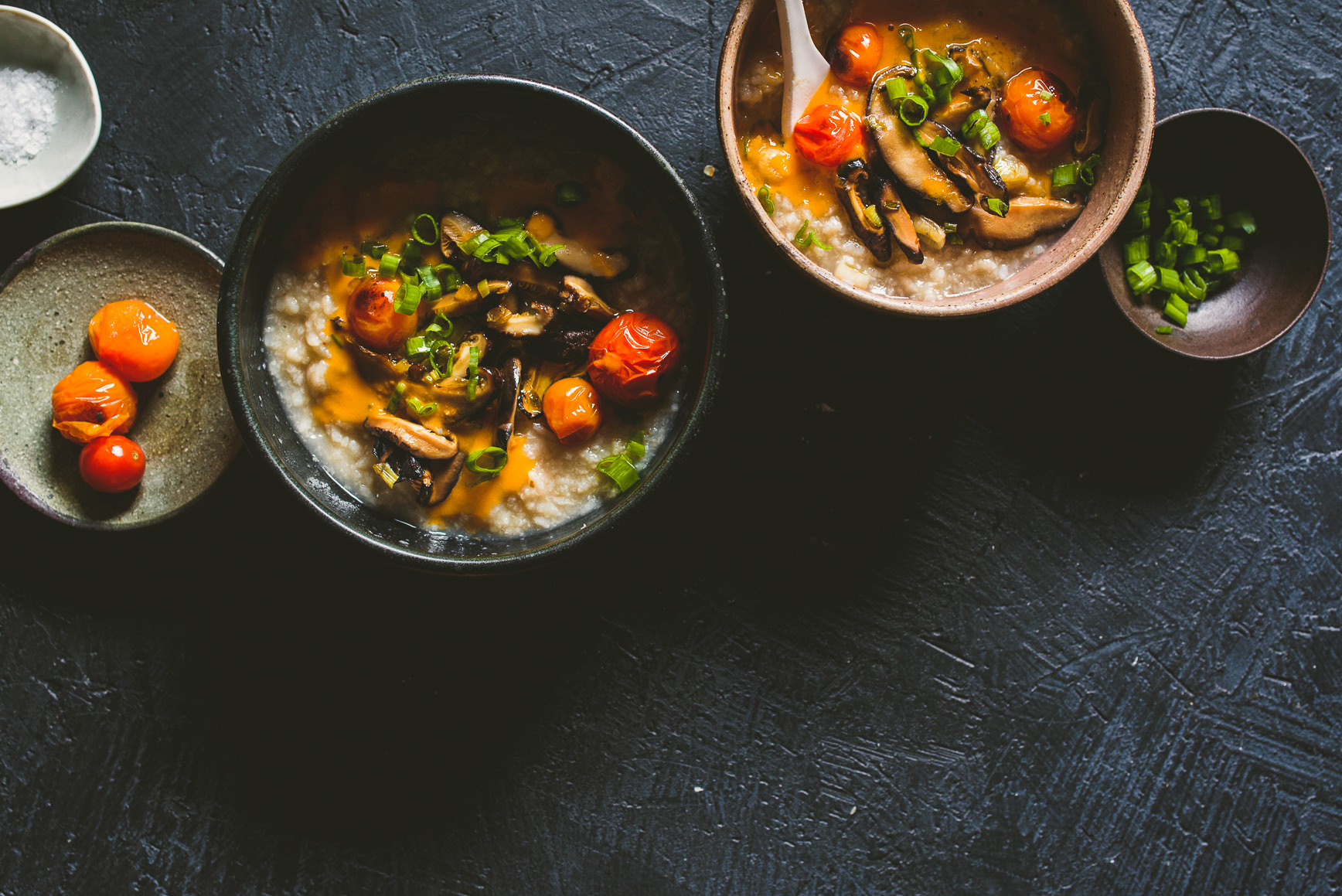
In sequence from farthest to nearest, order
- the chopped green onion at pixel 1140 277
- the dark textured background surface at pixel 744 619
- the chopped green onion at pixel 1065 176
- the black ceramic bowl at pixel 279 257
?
1. the dark textured background surface at pixel 744 619
2. the chopped green onion at pixel 1140 277
3. the chopped green onion at pixel 1065 176
4. the black ceramic bowl at pixel 279 257

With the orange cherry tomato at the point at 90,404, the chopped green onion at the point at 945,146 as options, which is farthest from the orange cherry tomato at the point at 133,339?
the chopped green onion at the point at 945,146

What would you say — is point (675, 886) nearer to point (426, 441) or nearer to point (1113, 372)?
point (426, 441)

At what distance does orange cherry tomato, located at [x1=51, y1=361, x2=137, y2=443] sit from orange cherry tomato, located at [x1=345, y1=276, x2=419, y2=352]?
654mm

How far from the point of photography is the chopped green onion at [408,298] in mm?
1867

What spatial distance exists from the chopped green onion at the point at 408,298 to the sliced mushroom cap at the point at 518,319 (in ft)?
0.52

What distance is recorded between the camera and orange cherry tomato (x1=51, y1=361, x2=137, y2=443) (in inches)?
80.0

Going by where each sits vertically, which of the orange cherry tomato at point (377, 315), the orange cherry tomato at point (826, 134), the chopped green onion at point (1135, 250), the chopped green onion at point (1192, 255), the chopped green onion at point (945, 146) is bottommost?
the chopped green onion at point (1192, 255)

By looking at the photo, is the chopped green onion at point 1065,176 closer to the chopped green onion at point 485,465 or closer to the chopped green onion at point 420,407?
the chopped green onion at point 485,465

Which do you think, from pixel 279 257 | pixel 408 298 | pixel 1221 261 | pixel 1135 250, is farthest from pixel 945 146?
pixel 279 257

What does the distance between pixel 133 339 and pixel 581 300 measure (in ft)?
3.56

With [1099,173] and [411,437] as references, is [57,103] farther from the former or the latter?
[1099,173]

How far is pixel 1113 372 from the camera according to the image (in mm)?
2270

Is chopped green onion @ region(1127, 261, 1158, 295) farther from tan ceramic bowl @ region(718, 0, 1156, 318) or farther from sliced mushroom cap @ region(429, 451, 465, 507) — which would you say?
sliced mushroom cap @ region(429, 451, 465, 507)

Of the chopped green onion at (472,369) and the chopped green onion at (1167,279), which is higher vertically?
the chopped green onion at (472,369)
